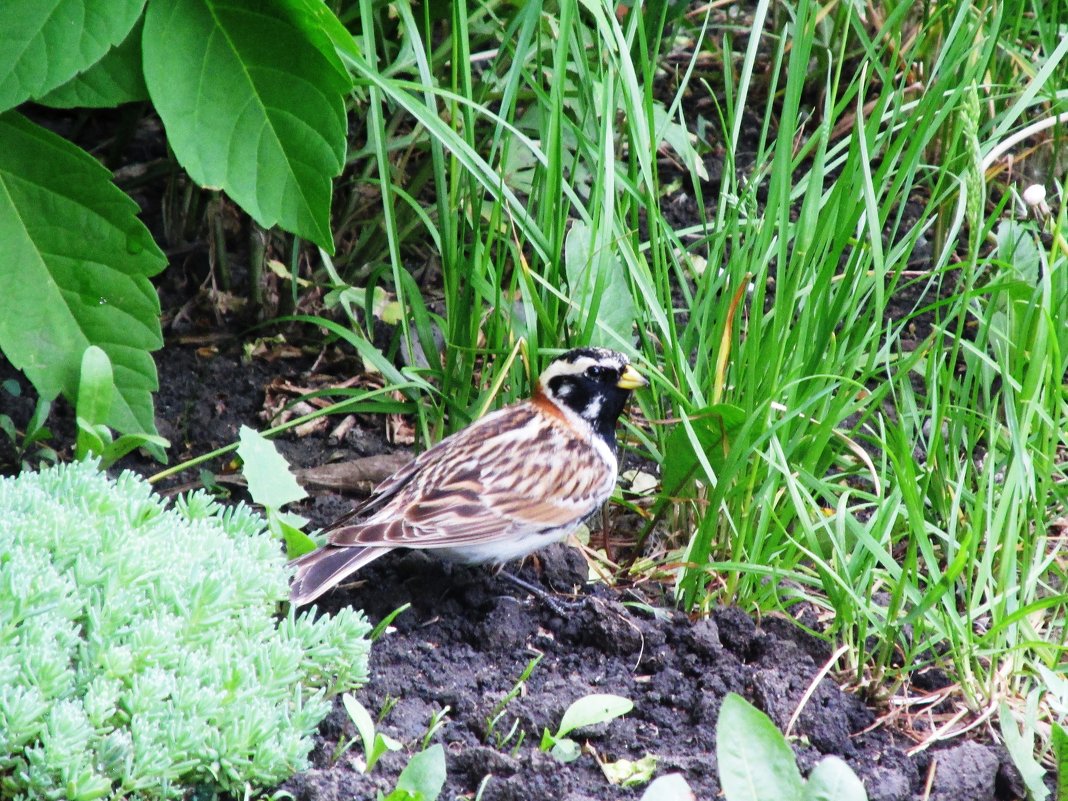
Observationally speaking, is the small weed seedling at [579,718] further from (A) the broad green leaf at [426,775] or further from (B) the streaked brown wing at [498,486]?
(B) the streaked brown wing at [498,486]

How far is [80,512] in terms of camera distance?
345 centimetres

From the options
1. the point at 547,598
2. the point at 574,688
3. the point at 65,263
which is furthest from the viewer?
the point at 65,263

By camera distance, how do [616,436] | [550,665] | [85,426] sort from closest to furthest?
1. [550,665]
2. [85,426]
3. [616,436]

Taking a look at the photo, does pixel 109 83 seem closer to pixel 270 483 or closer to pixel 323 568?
pixel 270 483

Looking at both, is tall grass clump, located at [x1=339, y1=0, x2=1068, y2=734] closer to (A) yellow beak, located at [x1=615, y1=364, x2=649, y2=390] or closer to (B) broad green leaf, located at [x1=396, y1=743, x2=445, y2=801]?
(A) yellow beak, located at [x1=615, y1=364, x2=649, y2=390]

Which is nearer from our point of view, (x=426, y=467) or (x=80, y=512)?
(x=80, y=512)

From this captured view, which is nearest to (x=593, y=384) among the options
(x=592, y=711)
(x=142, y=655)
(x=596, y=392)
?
(x=596, y=392)

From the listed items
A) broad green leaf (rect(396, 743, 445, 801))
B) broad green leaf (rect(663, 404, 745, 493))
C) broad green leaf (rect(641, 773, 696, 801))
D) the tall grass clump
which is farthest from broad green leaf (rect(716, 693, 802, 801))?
broad green leaf (rect(663, 404, 745, 493))

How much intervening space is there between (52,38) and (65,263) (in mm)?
842

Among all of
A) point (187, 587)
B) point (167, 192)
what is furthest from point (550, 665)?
point (167, 192)

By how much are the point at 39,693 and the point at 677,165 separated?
181 inches

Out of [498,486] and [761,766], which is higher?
[761,766]

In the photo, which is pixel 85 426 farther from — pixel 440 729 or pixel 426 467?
pixel 440 729

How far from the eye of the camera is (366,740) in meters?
3.42
